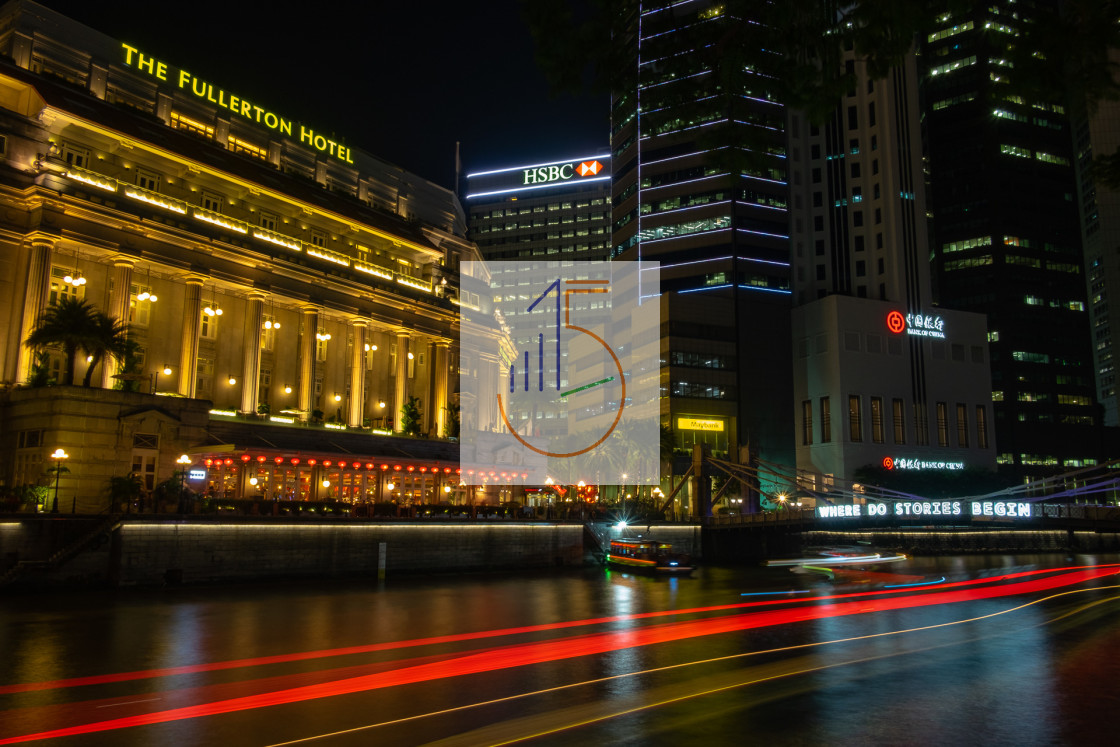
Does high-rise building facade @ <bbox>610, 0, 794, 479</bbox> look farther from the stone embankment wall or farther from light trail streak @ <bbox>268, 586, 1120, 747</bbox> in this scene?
light trail streak @ <bbox>268, 586, 1120, 747</bbox>

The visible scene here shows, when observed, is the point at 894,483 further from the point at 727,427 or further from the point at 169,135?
the point at 169,135

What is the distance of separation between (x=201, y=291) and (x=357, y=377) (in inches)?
640

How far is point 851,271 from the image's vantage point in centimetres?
11444

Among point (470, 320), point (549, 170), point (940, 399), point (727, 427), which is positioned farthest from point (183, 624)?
point (549, 170)

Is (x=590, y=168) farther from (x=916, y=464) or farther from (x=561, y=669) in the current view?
(x=561, y=669)

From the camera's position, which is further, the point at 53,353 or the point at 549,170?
the point at 549,170

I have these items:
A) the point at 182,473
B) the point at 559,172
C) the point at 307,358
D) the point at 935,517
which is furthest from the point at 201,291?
the point at 559,172

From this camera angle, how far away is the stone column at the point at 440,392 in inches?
3292

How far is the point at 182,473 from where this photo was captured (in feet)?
162

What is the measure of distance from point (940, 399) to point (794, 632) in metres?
93.3

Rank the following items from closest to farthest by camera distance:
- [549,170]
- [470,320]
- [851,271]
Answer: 1. [470,320]
2. [851,271]
3. [549,170]

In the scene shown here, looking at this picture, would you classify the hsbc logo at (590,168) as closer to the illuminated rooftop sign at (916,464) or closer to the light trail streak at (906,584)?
the illuminated rooftop sign at (916,464)

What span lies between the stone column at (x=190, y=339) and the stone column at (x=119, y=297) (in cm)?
449

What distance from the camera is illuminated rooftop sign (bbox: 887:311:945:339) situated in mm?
106562
